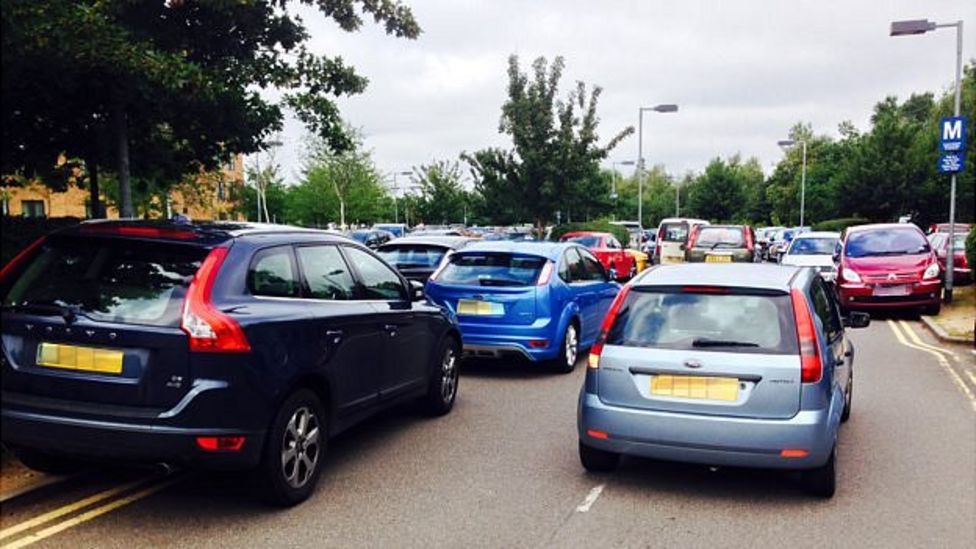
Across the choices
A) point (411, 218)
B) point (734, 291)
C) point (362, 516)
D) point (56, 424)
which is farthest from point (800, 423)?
point (411, 218)

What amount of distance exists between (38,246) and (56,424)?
3.70 ft

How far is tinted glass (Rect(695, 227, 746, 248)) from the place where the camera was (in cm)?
2188

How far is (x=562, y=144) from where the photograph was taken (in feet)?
105

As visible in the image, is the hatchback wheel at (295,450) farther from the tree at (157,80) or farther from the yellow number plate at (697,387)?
the tree at (157,80)

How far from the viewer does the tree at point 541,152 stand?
3212 cm

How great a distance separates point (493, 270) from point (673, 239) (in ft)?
66.7

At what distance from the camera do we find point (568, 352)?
31.4 ft

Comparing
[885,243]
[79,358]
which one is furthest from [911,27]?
[79,358]

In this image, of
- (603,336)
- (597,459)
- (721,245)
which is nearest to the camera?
(603,336)

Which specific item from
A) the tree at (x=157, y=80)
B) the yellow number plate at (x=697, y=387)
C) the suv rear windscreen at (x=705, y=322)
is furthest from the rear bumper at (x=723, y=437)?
the tree at (x=157, y=80)

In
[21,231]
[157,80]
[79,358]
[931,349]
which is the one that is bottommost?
[931,349]

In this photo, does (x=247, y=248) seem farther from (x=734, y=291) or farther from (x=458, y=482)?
(x=734, y=291)

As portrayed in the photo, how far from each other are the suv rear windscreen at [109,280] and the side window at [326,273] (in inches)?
35.3

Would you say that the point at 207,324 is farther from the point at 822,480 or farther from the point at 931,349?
the point at 931,349
